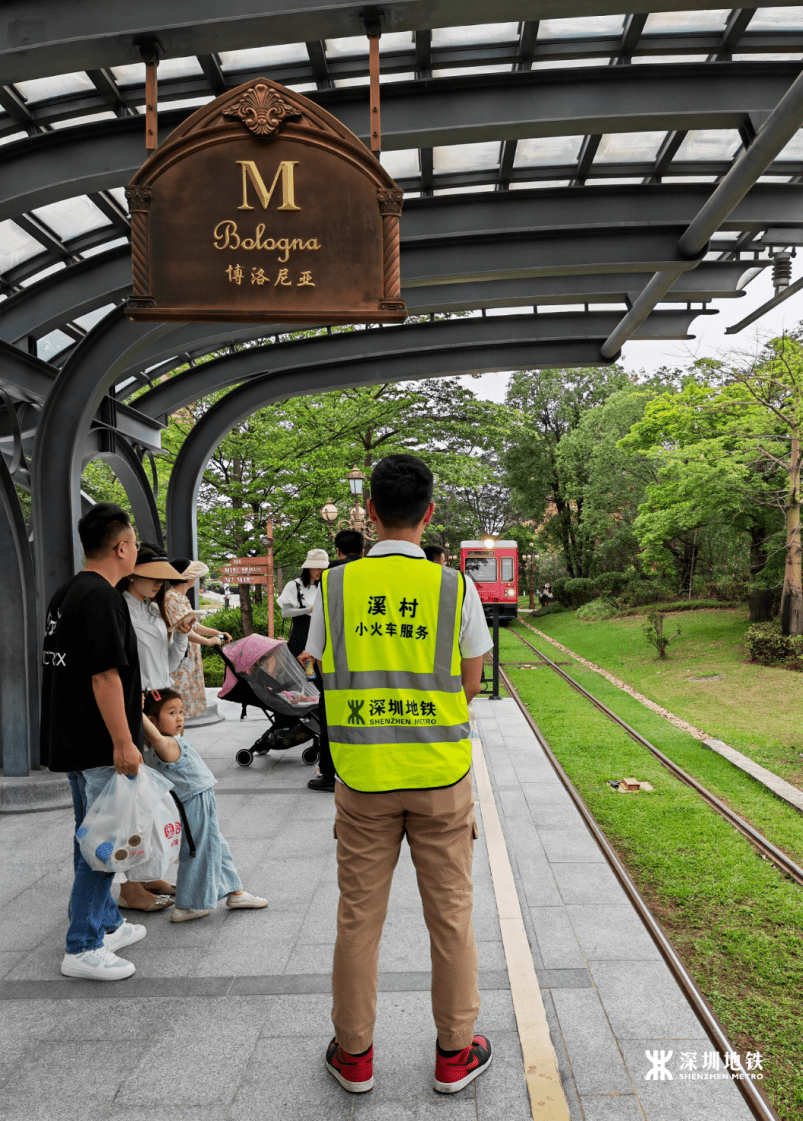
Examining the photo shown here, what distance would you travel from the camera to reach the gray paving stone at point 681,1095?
2.60m

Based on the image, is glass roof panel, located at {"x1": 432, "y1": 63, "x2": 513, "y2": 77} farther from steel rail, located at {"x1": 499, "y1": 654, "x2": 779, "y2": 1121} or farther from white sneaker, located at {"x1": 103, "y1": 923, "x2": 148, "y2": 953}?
white sneaker, located at {"x1": 103, "y1": 923, "x2": 148, "y2": 953}

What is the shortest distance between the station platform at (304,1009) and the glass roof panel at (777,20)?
506 cm

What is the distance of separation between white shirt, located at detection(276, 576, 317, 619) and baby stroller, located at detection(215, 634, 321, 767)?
0.43 m

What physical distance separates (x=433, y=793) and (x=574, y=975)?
5.21 ft

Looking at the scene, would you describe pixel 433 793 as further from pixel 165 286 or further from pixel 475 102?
pixel 475 102

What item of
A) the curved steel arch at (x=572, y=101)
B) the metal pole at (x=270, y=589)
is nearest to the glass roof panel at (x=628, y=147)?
the curved steel arch at (x=572, y=101)

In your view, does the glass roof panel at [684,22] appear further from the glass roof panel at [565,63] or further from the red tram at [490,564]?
the red tram at [490,564]

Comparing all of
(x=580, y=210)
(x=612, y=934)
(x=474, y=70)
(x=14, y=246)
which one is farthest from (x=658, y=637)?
(x=14, y=246)

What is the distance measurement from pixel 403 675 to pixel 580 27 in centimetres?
398

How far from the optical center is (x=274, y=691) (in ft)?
24.1

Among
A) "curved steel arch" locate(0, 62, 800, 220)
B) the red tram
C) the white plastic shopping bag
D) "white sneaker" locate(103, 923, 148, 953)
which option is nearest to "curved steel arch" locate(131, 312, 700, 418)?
"curved steel arch" locate(0, 62, 800, 220)

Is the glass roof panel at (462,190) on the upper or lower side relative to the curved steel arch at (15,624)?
upper

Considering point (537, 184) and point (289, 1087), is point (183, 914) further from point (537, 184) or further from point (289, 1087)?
point (537, 184)

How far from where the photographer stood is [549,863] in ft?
16.3
